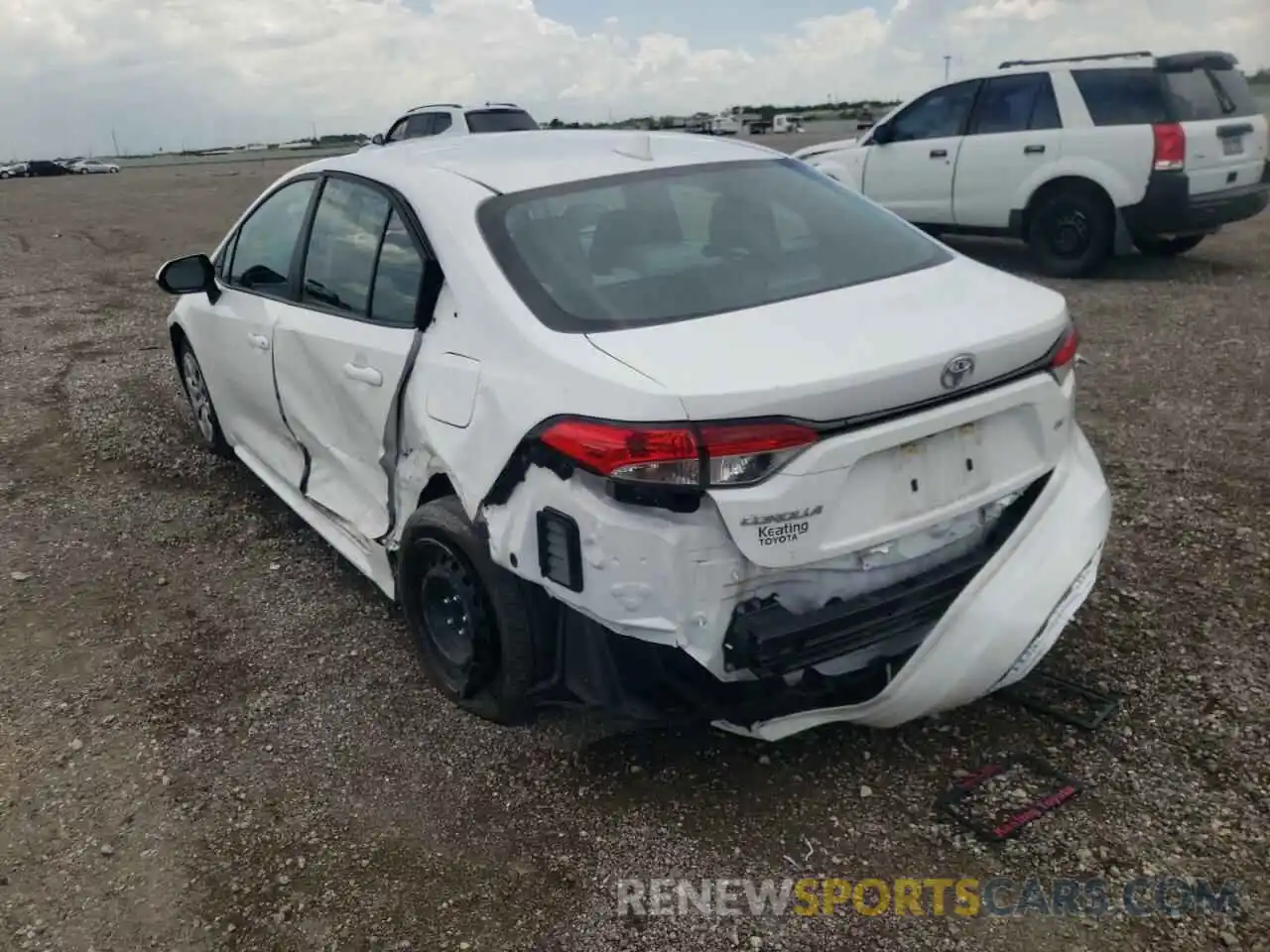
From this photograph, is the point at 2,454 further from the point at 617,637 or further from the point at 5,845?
the point at 617,637

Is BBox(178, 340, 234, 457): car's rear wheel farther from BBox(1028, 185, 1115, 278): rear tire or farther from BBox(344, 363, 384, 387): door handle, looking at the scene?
BBox(1028, 185, 1115, 278): rear tire

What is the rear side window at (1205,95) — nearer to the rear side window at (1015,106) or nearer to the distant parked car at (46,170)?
the rear side window at (1015,106)

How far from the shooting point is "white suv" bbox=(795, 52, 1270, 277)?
27.9 feet

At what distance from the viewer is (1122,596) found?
3771 mm

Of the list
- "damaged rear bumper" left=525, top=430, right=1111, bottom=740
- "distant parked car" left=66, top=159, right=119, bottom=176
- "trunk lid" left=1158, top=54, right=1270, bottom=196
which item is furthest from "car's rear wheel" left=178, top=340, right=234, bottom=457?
"distant parked car" left=66, top=159, right=119, bottom=176

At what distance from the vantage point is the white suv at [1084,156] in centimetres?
851

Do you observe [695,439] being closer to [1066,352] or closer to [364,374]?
[1066,352]

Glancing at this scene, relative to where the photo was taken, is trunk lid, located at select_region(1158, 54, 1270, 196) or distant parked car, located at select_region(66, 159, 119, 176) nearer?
trunk lid, located at select_region(1158, 54, 1270, 196)

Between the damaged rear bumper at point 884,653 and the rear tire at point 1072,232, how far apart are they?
7.06 m

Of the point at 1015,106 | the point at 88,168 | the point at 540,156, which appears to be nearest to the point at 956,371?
the point at 540,156

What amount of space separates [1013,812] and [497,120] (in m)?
14.8

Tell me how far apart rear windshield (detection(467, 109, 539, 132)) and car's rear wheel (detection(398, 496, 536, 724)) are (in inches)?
516

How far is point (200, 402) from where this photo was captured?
546 centimetres

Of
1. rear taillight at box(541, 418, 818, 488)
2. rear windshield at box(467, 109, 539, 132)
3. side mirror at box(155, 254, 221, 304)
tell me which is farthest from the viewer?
rear windshield at box(467, 109, 539, 132)
